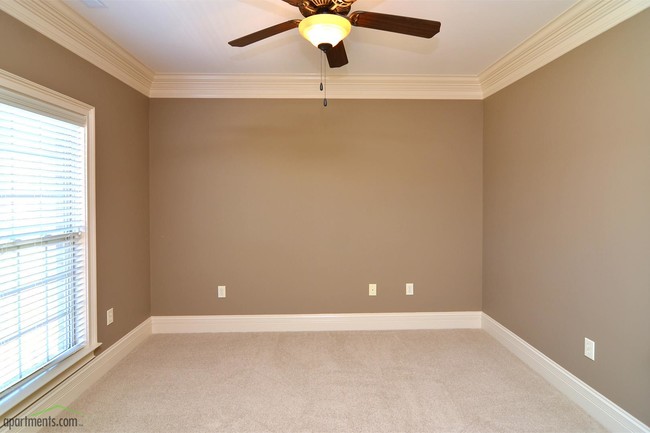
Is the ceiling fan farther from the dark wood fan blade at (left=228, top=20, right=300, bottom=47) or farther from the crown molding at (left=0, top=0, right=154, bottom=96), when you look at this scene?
the crown molding at (left=0, top=0, right=154, bottom=96)

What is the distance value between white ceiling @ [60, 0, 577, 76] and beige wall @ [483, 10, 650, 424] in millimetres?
460

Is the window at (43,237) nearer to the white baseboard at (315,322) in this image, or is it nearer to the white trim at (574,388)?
the white baseboard at (315,322)

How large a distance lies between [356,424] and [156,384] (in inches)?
59.5

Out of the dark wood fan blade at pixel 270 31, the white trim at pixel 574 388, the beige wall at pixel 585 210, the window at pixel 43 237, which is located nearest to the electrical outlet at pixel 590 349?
the beige wall at pixel 585 210

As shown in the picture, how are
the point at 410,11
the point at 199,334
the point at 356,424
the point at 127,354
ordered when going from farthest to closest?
the point at 199,334
the point at 127,354
the point at 410,11
the point at 356,424

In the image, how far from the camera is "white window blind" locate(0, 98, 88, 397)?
5.16 feet

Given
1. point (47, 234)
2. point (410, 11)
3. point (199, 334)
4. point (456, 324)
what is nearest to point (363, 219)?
point (456, 324)

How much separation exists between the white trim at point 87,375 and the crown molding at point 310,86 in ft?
7.84

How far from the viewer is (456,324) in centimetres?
312

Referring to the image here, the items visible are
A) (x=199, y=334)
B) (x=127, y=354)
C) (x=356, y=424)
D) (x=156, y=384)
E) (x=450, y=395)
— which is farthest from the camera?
(x=199, y=334)

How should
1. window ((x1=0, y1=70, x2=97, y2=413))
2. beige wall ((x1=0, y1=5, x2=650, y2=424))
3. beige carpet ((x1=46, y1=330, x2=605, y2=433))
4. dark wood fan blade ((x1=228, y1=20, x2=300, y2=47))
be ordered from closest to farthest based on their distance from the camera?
dark wood fan blade ((x1=228, y1=20, x2=300, y2=47)), window ((x1=0, y1=70, x2=97, y2=413)), beige carpet ((x1=46, y1=330, x2=605, y2=433)), beige wall ((x1=0, y1=5, x2=650, y2=424))

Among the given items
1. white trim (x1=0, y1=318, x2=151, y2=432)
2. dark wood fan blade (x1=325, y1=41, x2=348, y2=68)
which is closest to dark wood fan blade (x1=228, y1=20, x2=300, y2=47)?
dark wood fan blade (x1=325, y1=41, x2=348, y2=68)

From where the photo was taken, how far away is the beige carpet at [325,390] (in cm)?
178

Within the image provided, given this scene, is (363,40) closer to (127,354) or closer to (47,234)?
(47,234)
